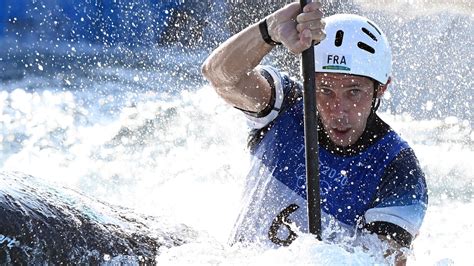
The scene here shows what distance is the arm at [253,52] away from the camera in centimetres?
285

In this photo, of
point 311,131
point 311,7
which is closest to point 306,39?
point 311,7

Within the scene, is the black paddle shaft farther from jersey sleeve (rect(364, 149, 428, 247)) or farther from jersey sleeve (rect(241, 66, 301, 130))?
jersey sleeve (rect(241, 66, 301, 130))

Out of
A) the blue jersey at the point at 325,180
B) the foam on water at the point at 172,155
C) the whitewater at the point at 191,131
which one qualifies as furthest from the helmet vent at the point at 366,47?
the foam on water at the point at 172,155

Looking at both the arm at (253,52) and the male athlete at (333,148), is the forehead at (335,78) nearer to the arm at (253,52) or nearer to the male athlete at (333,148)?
the male athlete at (333,148)

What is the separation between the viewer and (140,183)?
8266mm

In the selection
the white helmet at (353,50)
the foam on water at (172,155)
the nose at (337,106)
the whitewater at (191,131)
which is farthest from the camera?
the foam on water at (172,155)

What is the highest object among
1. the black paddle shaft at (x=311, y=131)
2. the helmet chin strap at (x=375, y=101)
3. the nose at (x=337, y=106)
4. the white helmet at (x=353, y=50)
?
the white helmet at (x=353, y=50)

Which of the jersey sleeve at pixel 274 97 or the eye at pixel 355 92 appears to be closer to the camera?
the eye at pixel 355 92

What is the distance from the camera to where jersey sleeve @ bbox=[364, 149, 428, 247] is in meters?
3.41

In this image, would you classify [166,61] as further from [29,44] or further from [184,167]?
[184,167]

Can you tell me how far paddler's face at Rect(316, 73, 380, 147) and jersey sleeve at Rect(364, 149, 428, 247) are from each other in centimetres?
24

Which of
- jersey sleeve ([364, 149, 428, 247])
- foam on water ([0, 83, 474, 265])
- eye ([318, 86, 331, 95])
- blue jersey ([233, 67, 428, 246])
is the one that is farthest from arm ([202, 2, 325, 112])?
foam on water ([0, 83, 474, 265])

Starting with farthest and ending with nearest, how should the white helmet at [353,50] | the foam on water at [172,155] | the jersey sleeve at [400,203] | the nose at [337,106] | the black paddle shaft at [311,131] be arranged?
the foam on water at [172,155] → the white helmet at [353,50] → the nose at [337,106] → the jersey sleeve at [400,203] → the black paddle shaft at [311,131]

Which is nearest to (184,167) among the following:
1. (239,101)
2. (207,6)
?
(239,101)
